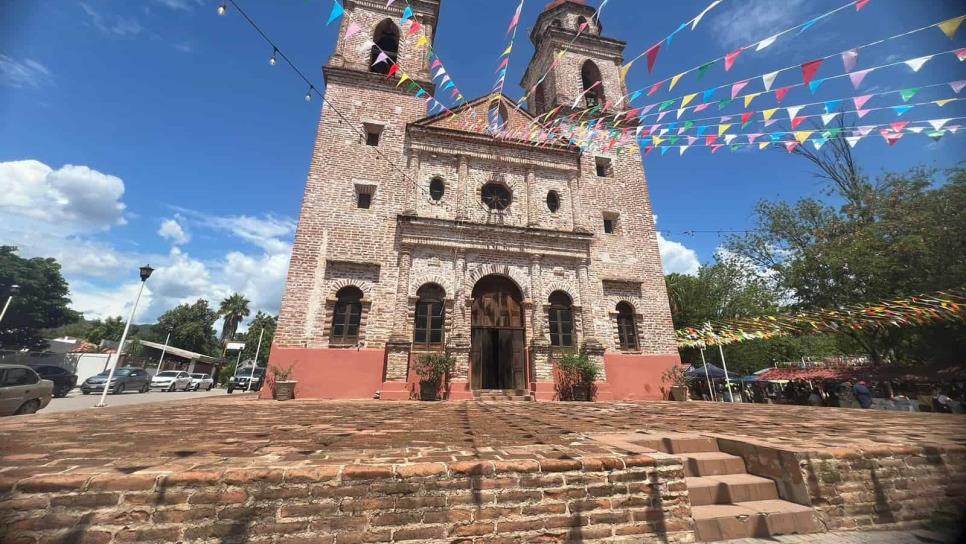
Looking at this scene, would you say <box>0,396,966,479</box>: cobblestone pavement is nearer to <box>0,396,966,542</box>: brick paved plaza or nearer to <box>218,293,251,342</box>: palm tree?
→ <box>0,396,966,542</box>: brick paved plaza

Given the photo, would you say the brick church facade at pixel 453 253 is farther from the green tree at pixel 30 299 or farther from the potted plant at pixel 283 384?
the green tree at pixel 30 299

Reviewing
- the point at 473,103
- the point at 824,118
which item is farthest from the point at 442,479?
the point at 473,103

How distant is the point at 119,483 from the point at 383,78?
14358 millimetres

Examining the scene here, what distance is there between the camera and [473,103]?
14258 mm

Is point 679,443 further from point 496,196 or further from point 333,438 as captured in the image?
point 496,196

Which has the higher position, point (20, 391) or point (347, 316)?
point (347, 316)

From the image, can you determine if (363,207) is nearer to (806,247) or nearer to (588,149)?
(588,149)

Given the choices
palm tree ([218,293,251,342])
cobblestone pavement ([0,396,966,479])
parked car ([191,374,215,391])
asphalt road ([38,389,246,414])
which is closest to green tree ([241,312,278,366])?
palm tree ([218,293,251,342])

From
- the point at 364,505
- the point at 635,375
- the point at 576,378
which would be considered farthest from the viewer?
the point at 635,375

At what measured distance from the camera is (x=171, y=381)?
21844 millimetres

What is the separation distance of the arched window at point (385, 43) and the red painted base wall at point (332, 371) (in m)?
11.3

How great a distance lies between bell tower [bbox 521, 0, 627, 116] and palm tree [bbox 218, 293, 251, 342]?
47.3m

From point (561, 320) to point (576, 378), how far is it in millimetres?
2033

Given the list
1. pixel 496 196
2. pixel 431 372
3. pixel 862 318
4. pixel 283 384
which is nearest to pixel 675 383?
pixel 862 318
